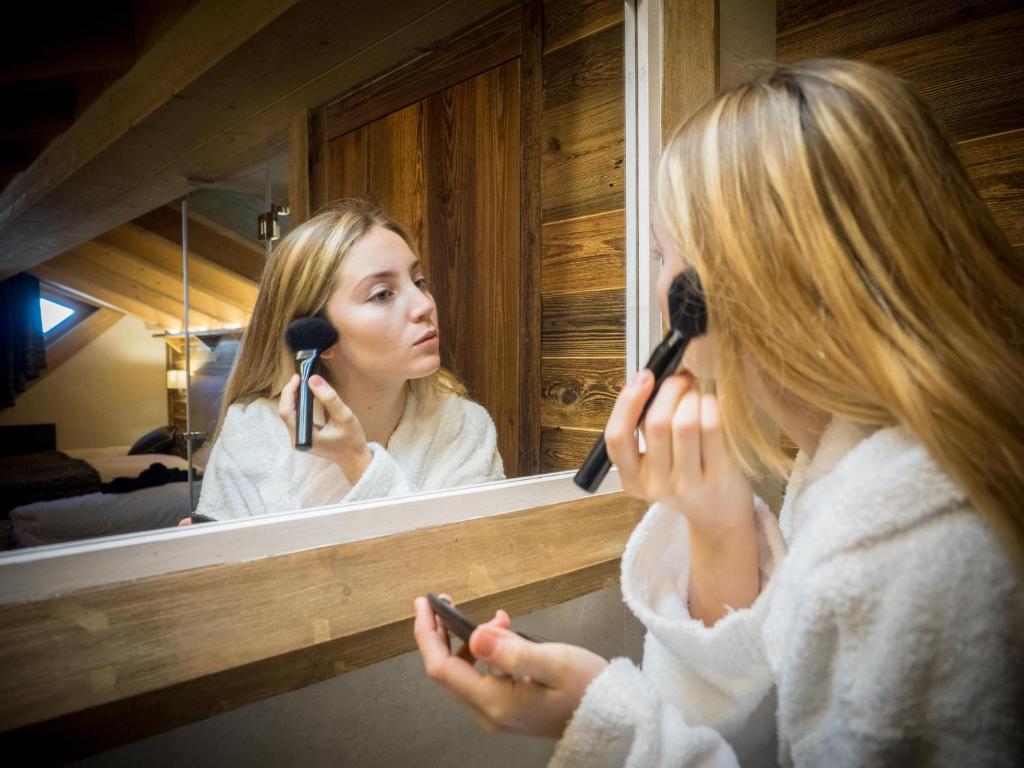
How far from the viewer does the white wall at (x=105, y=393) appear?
59 cm

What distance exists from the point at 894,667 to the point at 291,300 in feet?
2.50

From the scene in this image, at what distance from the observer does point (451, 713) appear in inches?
27.9

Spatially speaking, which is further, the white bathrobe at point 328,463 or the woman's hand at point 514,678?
the white bathrobe at point 328,463

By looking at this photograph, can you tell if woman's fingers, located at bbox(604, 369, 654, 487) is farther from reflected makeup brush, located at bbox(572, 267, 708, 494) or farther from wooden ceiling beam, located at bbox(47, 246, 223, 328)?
wooden ceiling beam, located at bbox(47, 246, 223, 328)

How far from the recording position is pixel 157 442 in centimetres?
68

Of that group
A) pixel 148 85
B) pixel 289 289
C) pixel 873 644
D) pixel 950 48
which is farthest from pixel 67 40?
pixel 950 48

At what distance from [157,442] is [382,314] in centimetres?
33

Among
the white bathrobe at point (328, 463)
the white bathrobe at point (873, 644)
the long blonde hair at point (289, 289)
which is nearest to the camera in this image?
the white bathrobe at point (873, 644)

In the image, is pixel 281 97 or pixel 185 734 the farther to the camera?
pixel 281 97

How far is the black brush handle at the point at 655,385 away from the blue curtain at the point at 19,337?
1.66ft

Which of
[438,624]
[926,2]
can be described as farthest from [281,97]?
[926,2]

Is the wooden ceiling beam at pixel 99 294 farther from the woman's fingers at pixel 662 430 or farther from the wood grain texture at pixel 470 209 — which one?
the woman's fingers at pixel 662 430

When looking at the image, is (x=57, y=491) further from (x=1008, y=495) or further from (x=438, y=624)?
(x=1008, y=495)

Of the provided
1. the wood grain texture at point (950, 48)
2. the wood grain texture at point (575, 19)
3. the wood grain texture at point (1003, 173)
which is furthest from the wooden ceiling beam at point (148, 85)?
the wood grain texture at point (1003, 173)
